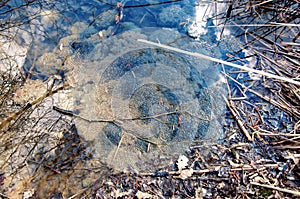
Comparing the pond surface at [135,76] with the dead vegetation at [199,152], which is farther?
the pond surface at [135,76]

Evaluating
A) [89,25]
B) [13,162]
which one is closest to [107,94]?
[89,25]

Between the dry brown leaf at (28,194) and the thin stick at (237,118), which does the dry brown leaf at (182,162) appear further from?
the dry brown leaf at (28,194)

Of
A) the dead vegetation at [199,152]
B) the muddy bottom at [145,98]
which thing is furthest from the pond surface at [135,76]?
the dead vegetation at [199,152]

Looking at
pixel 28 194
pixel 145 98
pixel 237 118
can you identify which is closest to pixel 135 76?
pixel 145 98

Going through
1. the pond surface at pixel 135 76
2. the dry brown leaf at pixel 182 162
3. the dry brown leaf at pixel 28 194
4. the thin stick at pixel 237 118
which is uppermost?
the pond surface at pixel 135 76

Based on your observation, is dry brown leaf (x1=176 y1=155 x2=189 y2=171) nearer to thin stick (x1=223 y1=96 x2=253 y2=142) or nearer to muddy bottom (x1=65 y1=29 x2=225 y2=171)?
muddy bottom (x1=65 y1=29 x2=225 y2=171)

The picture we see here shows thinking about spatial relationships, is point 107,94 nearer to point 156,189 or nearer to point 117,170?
point 117,170

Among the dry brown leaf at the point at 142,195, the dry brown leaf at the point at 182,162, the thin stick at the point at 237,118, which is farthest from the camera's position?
the thin stick at the point at 237,118

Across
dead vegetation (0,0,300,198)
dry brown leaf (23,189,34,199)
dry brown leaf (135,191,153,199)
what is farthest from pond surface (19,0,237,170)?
dry brown leaf (23,189,34,199)
